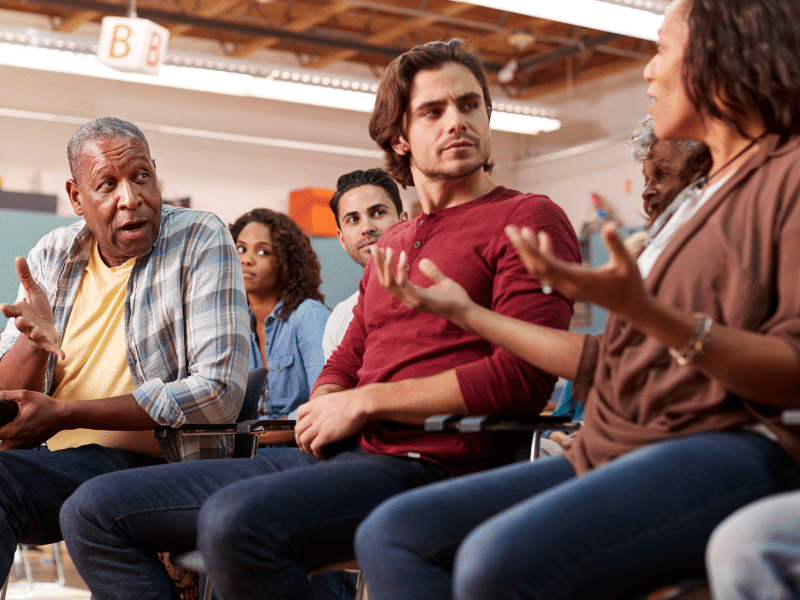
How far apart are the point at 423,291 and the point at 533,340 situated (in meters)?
0.20

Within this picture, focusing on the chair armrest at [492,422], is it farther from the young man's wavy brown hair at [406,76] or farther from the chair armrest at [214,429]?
the young man's wavy brown hair at [406,76]

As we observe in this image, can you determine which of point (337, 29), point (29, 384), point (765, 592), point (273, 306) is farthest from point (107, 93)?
point (765, 592)

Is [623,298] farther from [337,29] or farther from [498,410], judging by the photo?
[337,29]

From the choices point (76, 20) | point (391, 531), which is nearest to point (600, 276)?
point (391, 531)

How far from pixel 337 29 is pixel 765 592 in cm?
834

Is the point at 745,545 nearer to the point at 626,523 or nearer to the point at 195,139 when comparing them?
the point at 626,523

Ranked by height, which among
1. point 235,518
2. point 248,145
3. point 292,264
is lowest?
point 235,518

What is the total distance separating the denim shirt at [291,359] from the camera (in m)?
3.13

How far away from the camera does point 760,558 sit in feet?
3.19

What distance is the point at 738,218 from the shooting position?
1202 millimetres

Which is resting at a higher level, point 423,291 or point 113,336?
point 423,291

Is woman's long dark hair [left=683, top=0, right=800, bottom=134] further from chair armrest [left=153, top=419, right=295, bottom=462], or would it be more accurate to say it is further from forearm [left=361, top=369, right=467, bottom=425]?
chair armrest [left=153, top=419, right=295, bottom=462]

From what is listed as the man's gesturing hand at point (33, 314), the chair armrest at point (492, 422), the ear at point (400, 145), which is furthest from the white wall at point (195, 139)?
the chair armrest at point (492, 422)

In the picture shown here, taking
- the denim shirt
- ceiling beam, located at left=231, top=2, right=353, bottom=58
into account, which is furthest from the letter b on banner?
the denim shirt
